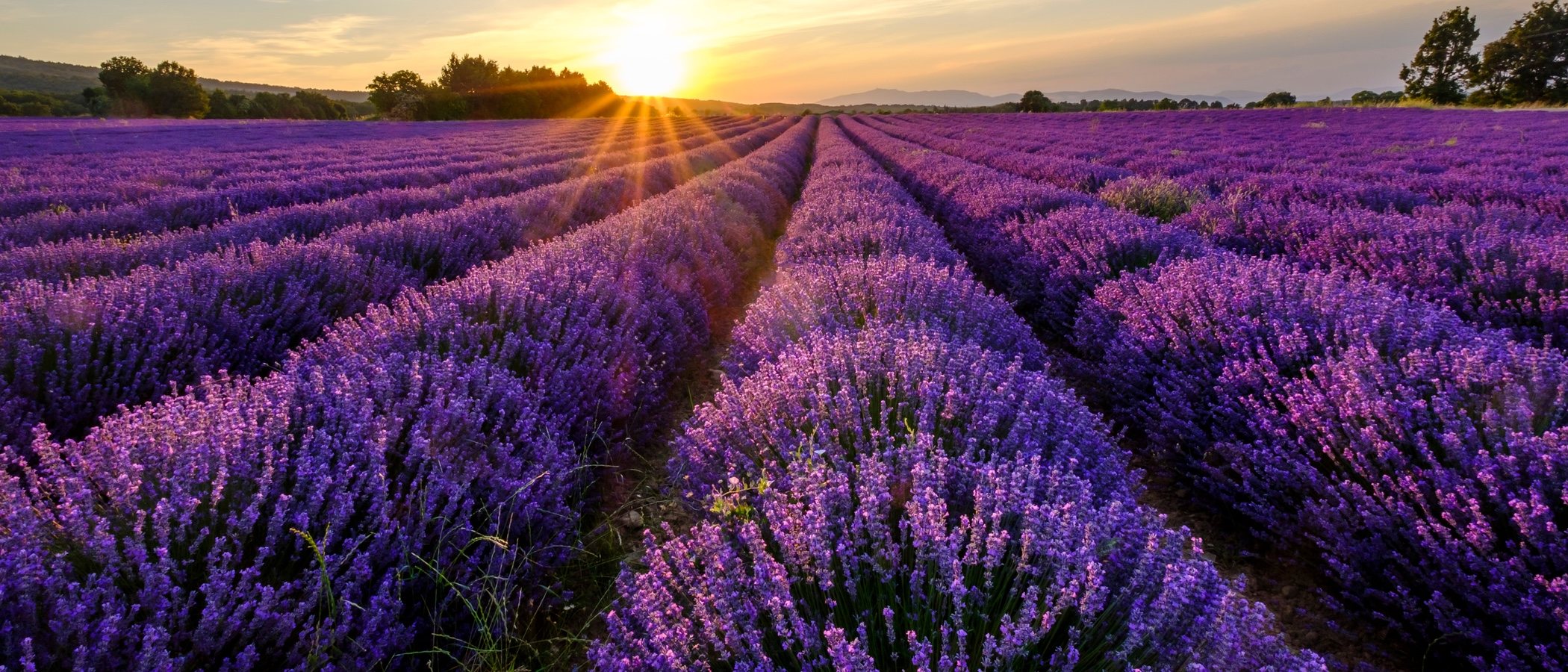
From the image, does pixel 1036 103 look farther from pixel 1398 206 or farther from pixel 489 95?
pixel 1398 206

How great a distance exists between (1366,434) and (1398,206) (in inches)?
241

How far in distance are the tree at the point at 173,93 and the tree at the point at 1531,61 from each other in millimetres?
67132

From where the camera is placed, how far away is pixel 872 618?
52.9 inches

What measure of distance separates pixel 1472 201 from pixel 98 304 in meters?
10.2

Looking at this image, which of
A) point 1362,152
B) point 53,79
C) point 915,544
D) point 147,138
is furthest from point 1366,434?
point 53,79

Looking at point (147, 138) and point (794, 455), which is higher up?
point (147, 138)

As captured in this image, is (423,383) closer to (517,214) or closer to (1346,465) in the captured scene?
(1346,465)

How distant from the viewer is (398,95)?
43.0m

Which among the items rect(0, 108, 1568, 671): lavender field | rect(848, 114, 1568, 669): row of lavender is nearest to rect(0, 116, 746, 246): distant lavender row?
rect(0, 108, 1568, 671): lavender field

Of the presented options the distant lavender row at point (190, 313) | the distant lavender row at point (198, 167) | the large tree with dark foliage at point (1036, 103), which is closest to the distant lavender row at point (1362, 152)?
the distant lavender row at point (190, 313)

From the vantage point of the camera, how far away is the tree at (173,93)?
3816 cm

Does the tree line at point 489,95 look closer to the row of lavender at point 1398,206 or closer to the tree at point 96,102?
the tree at point 96,102

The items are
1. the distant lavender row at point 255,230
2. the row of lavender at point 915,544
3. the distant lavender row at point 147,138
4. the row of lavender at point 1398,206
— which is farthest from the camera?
the distant lavender row at point 147,138

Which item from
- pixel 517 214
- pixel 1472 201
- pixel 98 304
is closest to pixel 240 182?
pixel 517 214
